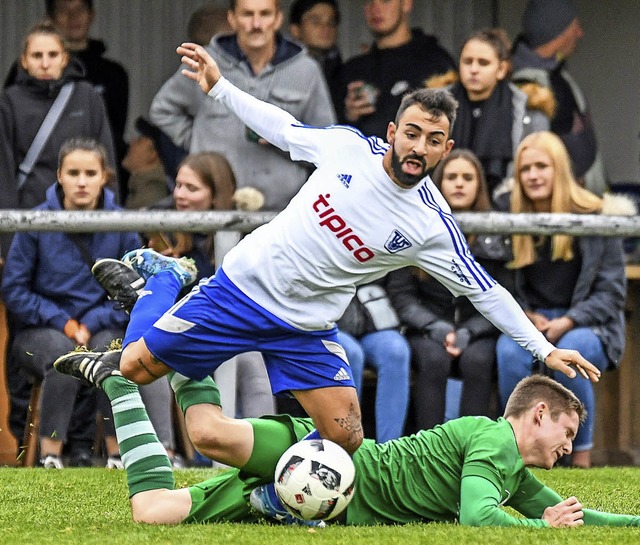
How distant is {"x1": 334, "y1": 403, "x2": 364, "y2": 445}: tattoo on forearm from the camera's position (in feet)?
18.2

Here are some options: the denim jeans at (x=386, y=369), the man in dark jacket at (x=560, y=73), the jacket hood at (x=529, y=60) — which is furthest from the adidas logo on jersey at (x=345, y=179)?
the jacket hood at (x=529, y=60)

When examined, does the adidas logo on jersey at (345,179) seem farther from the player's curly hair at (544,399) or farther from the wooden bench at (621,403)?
the wooden bench at (621,403)

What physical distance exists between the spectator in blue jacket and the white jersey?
76.7 inches

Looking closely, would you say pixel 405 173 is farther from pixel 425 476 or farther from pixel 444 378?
pixel 444 378

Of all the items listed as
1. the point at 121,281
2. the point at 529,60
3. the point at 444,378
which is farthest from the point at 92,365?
the point at 529,60

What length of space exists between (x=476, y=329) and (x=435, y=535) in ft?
9.52

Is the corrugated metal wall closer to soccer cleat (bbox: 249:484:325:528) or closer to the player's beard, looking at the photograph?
the player's beard

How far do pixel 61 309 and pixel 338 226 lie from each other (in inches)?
96.3

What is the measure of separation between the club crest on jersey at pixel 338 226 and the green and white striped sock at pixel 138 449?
971 mm

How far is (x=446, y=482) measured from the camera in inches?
214

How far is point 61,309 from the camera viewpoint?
759 centimetres

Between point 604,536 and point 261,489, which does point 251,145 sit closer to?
point 261,489

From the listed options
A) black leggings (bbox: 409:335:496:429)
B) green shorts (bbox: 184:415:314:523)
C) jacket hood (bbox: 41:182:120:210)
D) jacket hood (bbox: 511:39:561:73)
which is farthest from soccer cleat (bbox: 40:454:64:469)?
jacket hood (bbox: 511:39:561:73)

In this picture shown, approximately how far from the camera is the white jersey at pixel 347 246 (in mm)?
5605
